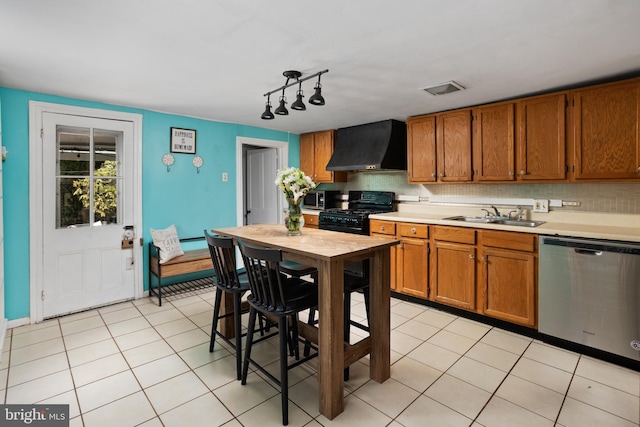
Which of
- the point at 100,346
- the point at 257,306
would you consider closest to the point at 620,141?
the point at 257,306

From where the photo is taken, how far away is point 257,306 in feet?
6.75

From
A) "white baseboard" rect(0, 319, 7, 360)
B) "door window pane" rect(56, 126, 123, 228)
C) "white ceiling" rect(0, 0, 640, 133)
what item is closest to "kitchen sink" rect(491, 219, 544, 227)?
"white ceiling" rect(0, 0, 640, 133)

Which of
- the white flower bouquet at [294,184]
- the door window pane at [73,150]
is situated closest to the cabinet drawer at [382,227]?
the white flower bouquet at [294,184]

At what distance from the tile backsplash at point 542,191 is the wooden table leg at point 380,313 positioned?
2205 mm

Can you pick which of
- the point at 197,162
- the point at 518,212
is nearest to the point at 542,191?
the point at 518,212

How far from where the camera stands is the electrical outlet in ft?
11.0

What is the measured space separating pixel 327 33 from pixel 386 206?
2990 mm

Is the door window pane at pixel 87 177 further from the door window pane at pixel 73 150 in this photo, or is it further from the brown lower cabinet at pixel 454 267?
the brown lower cabinet at pixel 454 267

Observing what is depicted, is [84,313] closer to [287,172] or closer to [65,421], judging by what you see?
[65,421]

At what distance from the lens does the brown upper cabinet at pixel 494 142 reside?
324cm

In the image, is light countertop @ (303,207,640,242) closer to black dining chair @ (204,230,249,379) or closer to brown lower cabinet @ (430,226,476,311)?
brown lower cabinet @ (430,226,476,311)

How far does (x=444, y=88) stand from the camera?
9.70ft

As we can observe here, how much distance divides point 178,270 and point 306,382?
2.19 metres

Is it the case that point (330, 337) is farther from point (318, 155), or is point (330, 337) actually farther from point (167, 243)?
point (318, 155)
